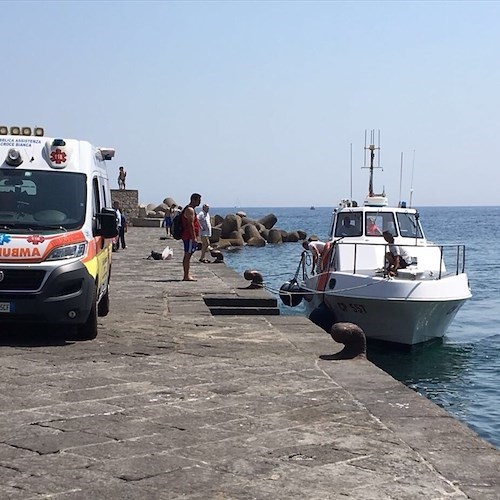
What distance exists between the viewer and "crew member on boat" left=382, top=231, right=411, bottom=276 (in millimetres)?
14172

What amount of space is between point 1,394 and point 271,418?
2.07m

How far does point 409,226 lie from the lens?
16.6m

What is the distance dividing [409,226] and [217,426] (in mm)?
11668

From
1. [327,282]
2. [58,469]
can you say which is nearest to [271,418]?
[58,469]

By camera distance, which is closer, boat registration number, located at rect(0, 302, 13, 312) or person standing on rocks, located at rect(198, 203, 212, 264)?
boat registration number, located at rect(0, 302, 13, 312)

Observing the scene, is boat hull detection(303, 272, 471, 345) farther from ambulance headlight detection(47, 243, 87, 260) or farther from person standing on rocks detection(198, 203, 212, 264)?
ambulance headlight detection(47, 243, 87, 260)

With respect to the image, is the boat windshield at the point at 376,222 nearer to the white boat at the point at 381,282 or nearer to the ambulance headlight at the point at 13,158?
the white boat at the point at 381,282

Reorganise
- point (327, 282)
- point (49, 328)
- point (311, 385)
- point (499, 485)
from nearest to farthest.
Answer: point (499, 485) < point (311, 385) < point (49, 328) < point (327, 282)

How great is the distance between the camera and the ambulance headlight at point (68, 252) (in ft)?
27.0

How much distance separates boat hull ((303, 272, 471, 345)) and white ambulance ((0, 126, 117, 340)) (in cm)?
548

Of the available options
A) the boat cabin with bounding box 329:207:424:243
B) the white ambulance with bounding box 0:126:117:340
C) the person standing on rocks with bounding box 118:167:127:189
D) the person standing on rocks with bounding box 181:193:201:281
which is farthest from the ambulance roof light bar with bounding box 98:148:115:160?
the person standing on rocks with bounding box 118:167:127:189

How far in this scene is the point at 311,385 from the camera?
6789 mm

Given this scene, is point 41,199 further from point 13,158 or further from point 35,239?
point 35,239

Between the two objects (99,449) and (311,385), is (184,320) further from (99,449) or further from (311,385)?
(99,449)
